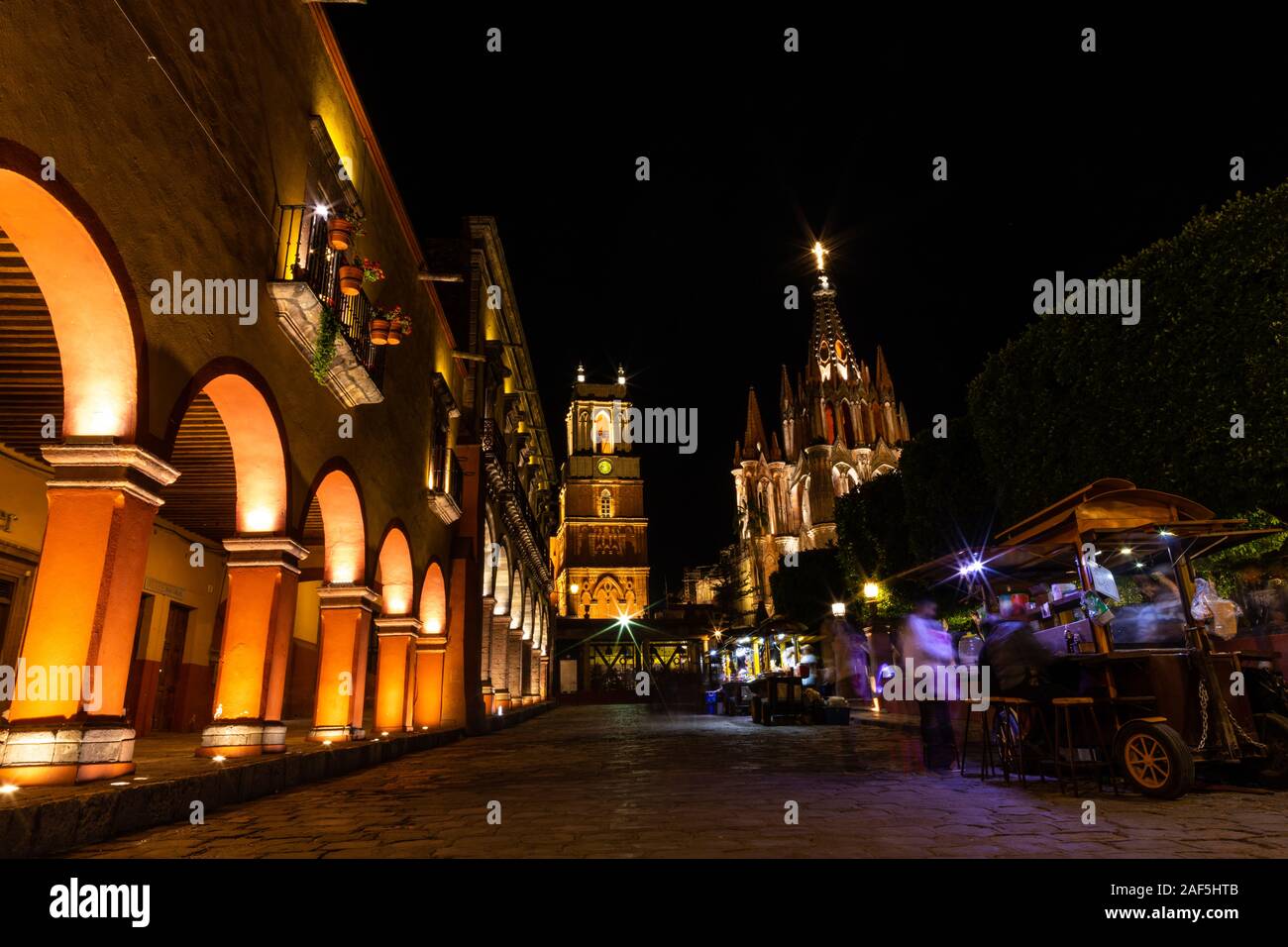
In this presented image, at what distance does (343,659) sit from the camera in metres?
11.2

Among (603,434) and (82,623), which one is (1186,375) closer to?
(82,623)

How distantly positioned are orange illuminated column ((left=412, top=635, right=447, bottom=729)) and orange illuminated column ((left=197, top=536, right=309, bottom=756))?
301 inches

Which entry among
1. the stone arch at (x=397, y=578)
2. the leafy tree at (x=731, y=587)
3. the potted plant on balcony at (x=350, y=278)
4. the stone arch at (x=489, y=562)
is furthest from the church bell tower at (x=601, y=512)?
the potted plant on balcony at (x=350, y=278)

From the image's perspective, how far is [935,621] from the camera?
8.41 metres

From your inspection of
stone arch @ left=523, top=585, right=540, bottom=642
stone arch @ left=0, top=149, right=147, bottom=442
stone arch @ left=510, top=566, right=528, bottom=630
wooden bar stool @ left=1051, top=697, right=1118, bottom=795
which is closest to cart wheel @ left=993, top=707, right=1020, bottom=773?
wooden bar stool @ left=1051, top=697, right=1118, bottom=795

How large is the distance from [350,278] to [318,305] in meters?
1.22

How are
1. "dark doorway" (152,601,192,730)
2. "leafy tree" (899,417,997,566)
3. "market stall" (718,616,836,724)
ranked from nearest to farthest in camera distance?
1. "dark doorway" (152,601,192,730)
2. "market stall" (718,616,836,724)
3. "leafy tree" (899,417,997,566)

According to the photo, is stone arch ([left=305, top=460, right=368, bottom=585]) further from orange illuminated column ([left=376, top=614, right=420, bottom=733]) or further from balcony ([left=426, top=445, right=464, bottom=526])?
balcony ([left=426, top=445, right=464, bottom=526])

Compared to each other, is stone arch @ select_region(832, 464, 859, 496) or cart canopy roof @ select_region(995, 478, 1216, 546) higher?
stone arch @ select_region(832, 464, 859, 496)

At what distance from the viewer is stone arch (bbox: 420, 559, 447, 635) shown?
16656 mm

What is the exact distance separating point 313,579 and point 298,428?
10.3 m

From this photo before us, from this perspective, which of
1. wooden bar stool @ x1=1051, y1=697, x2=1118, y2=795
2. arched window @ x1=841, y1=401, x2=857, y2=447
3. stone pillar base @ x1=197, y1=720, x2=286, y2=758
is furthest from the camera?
arched window @ x1=841, y1=401, x2=857, y2=447

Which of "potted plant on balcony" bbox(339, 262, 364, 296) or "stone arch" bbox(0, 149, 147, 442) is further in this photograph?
"potted plant on balcony" bbox(339, 262, 364, 296)
